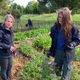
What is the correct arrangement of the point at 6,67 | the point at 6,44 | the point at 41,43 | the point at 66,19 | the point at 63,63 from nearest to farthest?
the point at 66,19 < the point at 63,63 < the point at 6,44 < the point at 6,67 < the point at 41,43

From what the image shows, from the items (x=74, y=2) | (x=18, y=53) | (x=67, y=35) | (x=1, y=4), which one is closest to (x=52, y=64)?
(x=67, y=35)

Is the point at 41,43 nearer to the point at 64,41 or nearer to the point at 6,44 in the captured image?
the point at 6,44

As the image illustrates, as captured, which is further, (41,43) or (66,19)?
(41,43)

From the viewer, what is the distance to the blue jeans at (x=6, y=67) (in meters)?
8.07

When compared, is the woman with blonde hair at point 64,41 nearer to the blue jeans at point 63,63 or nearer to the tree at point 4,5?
the blue jeans at point 63,63

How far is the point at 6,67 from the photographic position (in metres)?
8.18

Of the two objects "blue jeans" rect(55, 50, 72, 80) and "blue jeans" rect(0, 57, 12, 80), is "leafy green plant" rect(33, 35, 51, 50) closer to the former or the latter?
"blue jeans" rect(0, 57, 12, 80)

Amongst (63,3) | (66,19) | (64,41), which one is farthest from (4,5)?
(66,19)

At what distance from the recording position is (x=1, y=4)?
33.2m

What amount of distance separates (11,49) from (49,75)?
0.92m

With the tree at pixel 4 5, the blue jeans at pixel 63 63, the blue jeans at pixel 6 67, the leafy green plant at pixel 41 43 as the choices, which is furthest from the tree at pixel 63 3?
the blue jeans at pixel 63 63

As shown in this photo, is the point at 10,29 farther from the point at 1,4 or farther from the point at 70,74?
the point at 1,4

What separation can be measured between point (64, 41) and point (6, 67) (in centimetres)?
147

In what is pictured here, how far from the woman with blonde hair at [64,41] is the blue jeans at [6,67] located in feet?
2.99
